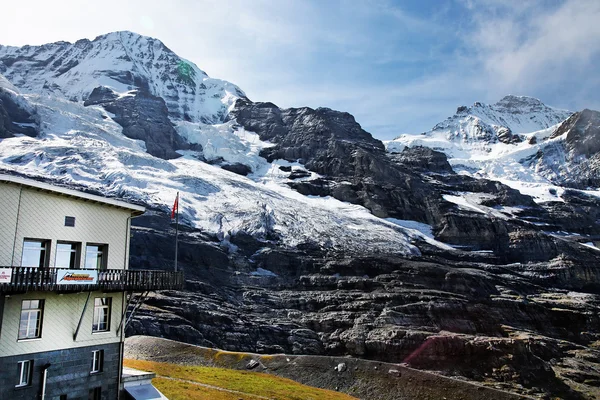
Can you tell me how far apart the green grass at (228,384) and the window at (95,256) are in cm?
1166

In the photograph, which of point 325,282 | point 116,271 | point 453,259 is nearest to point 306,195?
point 453,259

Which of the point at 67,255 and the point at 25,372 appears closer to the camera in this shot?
the point at 25,372

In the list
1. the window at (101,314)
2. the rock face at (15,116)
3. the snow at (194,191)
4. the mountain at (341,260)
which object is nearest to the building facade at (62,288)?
the window at (101,314)

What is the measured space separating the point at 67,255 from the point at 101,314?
13.7 ft

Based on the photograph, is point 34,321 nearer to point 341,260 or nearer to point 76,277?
point 76,277

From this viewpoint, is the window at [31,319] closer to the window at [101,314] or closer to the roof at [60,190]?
the window at [101,314]

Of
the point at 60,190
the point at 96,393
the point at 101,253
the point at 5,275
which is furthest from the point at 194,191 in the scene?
the point at 5,275

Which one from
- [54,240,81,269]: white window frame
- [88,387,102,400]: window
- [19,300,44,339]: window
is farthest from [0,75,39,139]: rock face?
[88,387,102,400]: window

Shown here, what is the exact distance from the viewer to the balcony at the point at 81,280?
23688 mm

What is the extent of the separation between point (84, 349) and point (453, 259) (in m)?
131

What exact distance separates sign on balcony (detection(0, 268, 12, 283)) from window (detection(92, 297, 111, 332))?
6693 millimetres

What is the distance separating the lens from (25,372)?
25.3m

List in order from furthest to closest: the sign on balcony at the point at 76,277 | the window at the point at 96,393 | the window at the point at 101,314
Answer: the window at the point at 101,314 → the window at the point at 96,393 → the sign on balcony at the point at 76,277

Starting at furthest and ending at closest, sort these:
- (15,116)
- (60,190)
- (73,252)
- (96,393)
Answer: (15,116)
(73,252)
(96,393)
(60,190)
